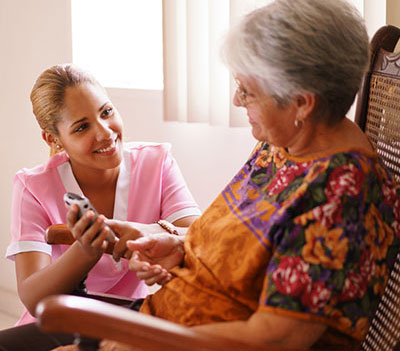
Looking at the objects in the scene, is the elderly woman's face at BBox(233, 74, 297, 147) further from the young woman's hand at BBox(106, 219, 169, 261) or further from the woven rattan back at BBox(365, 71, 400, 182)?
the young woman's hand at BBox(106, 219, 169, 261)

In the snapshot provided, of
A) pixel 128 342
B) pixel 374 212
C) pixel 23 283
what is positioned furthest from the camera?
pixel 23 283

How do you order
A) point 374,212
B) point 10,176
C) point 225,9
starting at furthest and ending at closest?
point 10,176
point 225,9
point 374,212

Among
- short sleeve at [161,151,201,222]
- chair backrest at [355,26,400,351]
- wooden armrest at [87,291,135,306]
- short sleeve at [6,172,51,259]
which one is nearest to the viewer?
chair backrest at [355,26,400,351]

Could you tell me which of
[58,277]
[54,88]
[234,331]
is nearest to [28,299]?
[58,277]

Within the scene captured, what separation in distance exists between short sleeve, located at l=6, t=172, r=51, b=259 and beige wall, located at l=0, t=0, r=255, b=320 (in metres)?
0.75

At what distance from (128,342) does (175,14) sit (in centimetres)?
156

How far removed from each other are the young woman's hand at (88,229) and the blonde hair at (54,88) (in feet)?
1.62

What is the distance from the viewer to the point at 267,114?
1278 mm

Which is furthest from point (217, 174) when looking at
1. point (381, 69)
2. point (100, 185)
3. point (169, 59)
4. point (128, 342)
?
point (128, 342)

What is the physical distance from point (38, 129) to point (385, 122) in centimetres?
207

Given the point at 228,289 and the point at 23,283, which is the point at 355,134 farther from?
the point at 23,283

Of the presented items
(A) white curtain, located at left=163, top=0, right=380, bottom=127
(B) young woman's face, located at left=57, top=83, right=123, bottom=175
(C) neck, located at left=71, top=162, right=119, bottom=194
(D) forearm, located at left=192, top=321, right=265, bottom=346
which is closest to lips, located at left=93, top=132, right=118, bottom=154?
(B) young woman's face, located at left=57, top=83, right=123, bottom=175

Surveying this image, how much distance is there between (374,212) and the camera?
119 cm

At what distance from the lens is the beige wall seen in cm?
244
